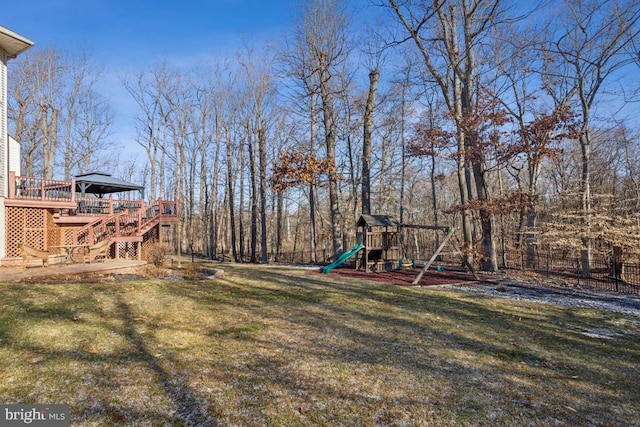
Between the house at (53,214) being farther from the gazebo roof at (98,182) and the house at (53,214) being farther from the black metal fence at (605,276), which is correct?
the black metal fence at (605,276)

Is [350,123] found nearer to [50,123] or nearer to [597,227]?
[597,227]

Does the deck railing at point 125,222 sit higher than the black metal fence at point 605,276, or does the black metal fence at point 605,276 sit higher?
the deck railing at point 125,222

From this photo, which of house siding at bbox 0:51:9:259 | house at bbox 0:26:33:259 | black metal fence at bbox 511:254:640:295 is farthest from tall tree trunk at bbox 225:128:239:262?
black metal fence at bbox 511:254:640:295

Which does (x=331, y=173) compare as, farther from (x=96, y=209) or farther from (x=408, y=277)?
(x=96, y=209)

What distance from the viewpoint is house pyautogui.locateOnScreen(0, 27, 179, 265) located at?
39.3 feet

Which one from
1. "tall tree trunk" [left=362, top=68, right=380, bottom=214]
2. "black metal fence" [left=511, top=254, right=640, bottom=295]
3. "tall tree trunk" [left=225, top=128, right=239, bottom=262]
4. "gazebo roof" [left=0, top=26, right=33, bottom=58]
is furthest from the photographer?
"tall tree trunk" [left=225, top=128, right=239, bottom=262]

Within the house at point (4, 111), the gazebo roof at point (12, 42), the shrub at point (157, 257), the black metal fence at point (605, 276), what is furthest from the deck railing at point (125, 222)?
the black metal fence at point (605, 276)

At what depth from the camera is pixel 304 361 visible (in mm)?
4184

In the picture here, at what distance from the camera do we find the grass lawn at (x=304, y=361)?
3055mm

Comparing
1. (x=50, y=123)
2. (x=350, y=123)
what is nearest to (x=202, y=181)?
(x=50, y=123)

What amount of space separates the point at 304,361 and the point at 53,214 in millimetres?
14028

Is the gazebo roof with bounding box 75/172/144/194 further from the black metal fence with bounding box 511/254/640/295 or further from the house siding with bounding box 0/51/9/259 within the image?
the black metal fence with bounding box 511/254/640/295

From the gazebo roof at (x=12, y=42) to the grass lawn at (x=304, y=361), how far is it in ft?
33.6

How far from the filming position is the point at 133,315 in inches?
223
